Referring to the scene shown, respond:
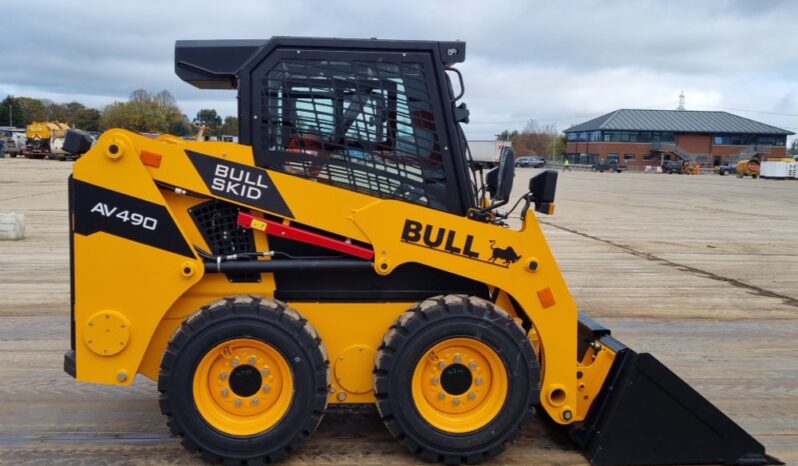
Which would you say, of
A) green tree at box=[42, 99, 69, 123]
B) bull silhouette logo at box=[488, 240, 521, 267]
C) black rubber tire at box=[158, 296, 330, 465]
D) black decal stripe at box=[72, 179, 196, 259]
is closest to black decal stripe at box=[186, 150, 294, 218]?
black decal stripe at box=[72, 179, 196, 259]

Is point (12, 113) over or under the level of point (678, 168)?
over

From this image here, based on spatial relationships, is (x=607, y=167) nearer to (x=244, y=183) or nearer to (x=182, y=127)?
→ (x=182, y=127)

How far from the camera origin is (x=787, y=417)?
16.5ft

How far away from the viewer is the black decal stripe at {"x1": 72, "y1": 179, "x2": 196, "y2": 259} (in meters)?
3.75

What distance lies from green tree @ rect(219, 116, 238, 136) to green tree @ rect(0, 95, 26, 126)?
113687 mm

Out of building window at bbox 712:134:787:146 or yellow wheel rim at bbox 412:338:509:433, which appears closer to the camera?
yellow wheel rim at bbox 412:338:509:433

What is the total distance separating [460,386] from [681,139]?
107m

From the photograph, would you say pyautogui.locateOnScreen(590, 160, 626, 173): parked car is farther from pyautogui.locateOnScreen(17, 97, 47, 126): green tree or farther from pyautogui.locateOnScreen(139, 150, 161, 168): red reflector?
pyautogui.locateOnScreen(139, 150, 161, 168): red reflector

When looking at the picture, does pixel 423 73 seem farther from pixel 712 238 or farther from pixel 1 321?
pixel 712 238

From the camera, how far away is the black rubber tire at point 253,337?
12.2ft

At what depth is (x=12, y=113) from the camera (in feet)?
339

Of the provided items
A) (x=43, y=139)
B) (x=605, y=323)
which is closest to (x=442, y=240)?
(x=605, y=323)

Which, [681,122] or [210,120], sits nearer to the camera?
[210,120]

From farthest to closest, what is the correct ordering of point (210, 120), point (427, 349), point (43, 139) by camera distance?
point (43, 139) → point (210, 120) → point (427, 349)
